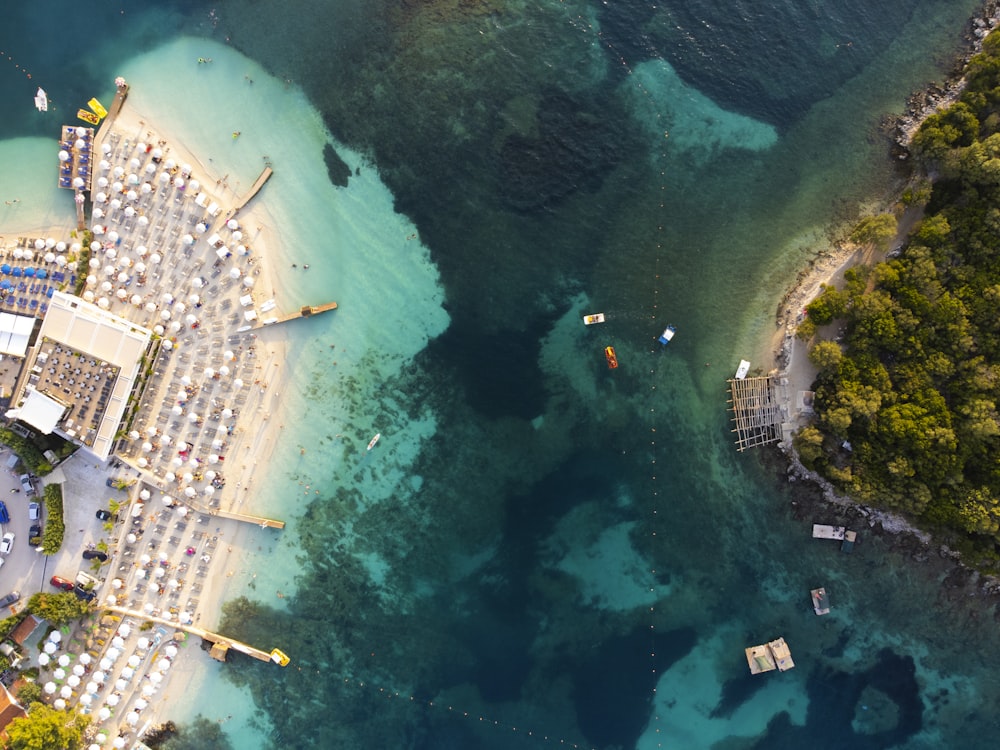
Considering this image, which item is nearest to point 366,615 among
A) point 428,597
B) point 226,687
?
point 428,597

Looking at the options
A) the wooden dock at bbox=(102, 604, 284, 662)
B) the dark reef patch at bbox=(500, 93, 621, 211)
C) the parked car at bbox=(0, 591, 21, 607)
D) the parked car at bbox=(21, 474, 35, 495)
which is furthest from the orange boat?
the parked car at bbox=(0, 591, 21, 607)

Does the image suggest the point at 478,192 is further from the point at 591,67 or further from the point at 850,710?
the point at 850,710

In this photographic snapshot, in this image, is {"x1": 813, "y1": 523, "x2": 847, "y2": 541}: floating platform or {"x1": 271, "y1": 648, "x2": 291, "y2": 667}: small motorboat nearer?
{"x1": 271, "y1": 648, "x2": 291, "y2": 667}: small motorboat

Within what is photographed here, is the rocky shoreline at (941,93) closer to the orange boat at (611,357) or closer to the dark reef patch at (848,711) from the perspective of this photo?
the orange boat at (611,357)

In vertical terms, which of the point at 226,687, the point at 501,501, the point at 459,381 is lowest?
the point at 226,687

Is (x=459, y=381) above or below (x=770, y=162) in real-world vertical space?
below

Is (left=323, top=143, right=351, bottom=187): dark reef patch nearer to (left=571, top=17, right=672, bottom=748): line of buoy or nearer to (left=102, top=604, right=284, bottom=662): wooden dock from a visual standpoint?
(left=571, top=17, right=672, bottom=748): line of buoy
